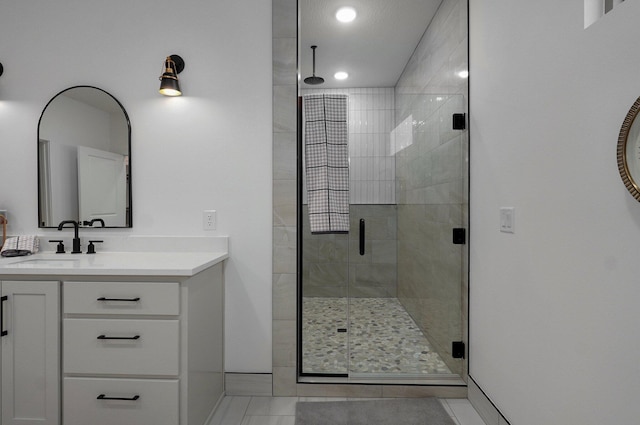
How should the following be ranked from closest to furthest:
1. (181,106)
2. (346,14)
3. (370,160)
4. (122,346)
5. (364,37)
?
(122,346)
(370,160)
(181,106)
(346,14)
(364,37)

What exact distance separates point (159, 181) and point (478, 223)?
1.94 metres

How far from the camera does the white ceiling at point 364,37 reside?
2629 millimetres

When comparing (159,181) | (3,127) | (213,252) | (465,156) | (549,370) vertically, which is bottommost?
(549,370)

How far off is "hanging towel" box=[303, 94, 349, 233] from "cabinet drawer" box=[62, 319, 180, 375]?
999 mm

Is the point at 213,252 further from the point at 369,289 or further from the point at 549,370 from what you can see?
the point at 549,370

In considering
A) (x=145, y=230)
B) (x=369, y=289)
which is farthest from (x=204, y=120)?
(x=369, y=289)

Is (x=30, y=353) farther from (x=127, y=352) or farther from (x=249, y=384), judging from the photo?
(x=249, y=384)

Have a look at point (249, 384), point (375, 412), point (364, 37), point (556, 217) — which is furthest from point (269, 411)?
point (364, 37)

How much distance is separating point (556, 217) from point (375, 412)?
1402 millimetres

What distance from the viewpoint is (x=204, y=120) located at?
2.21 meters

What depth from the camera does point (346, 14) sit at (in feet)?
8.84

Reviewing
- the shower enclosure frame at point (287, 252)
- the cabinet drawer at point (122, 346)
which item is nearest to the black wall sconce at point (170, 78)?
the shower enclosure frame at point (287, 252)

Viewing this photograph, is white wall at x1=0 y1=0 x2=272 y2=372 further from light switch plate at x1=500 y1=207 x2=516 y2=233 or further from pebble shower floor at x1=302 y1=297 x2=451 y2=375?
light switch plate at x1=500 y1=207 x2=516 y2=233

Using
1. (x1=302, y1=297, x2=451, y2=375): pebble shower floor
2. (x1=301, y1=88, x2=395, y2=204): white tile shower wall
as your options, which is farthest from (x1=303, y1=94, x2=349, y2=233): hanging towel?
(x1=302, y1=297, x2=451, y2=375): pebble shower floor
